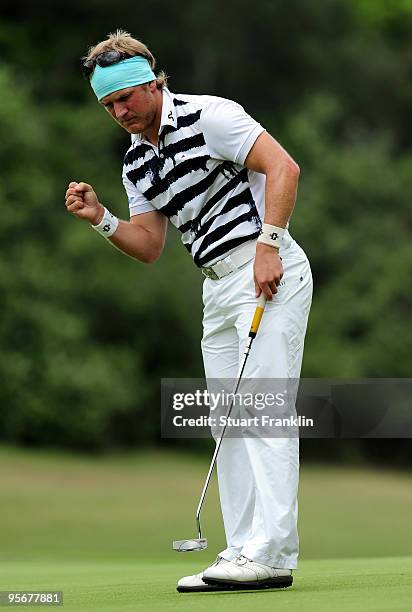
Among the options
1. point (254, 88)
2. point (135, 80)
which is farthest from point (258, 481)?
point (254, 88)

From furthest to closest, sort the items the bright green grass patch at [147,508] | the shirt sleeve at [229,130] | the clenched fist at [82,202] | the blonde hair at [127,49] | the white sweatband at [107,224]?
Answer: the bright green grass patch at [147,508]
the white sweatband at [107,224]
the clenched fist at [82,202]
the blonde hair at [127,49]
the shirt sleeve at [229,130]

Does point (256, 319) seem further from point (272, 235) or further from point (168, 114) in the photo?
point (168, 114)

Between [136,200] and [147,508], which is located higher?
[136,200]

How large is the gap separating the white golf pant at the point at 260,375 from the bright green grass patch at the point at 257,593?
0.19 metres

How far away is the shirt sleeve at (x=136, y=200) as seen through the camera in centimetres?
479

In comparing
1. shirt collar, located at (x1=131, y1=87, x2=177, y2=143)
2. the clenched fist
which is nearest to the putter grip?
shirt collar, located at (x1=131, y1=87, x2=177, y2=143)

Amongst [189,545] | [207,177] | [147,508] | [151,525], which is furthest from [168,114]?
[147,508]

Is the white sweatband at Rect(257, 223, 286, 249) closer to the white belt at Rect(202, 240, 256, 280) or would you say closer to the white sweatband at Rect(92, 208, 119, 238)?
the white belt at Rect(202, 240, 256, 280)

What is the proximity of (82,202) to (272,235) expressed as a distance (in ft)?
2.53

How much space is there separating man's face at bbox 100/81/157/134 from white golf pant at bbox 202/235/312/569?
57cm

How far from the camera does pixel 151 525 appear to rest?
1888 centimetres

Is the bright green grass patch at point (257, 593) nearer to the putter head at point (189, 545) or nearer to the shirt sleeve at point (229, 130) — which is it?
the putter head at point (189, 545)

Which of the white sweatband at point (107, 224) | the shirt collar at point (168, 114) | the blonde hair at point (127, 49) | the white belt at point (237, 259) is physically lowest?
the white belt at point (237, 259)

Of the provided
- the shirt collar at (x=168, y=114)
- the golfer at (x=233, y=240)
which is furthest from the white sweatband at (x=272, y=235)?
the shirt collar at (x=168, y=114)
